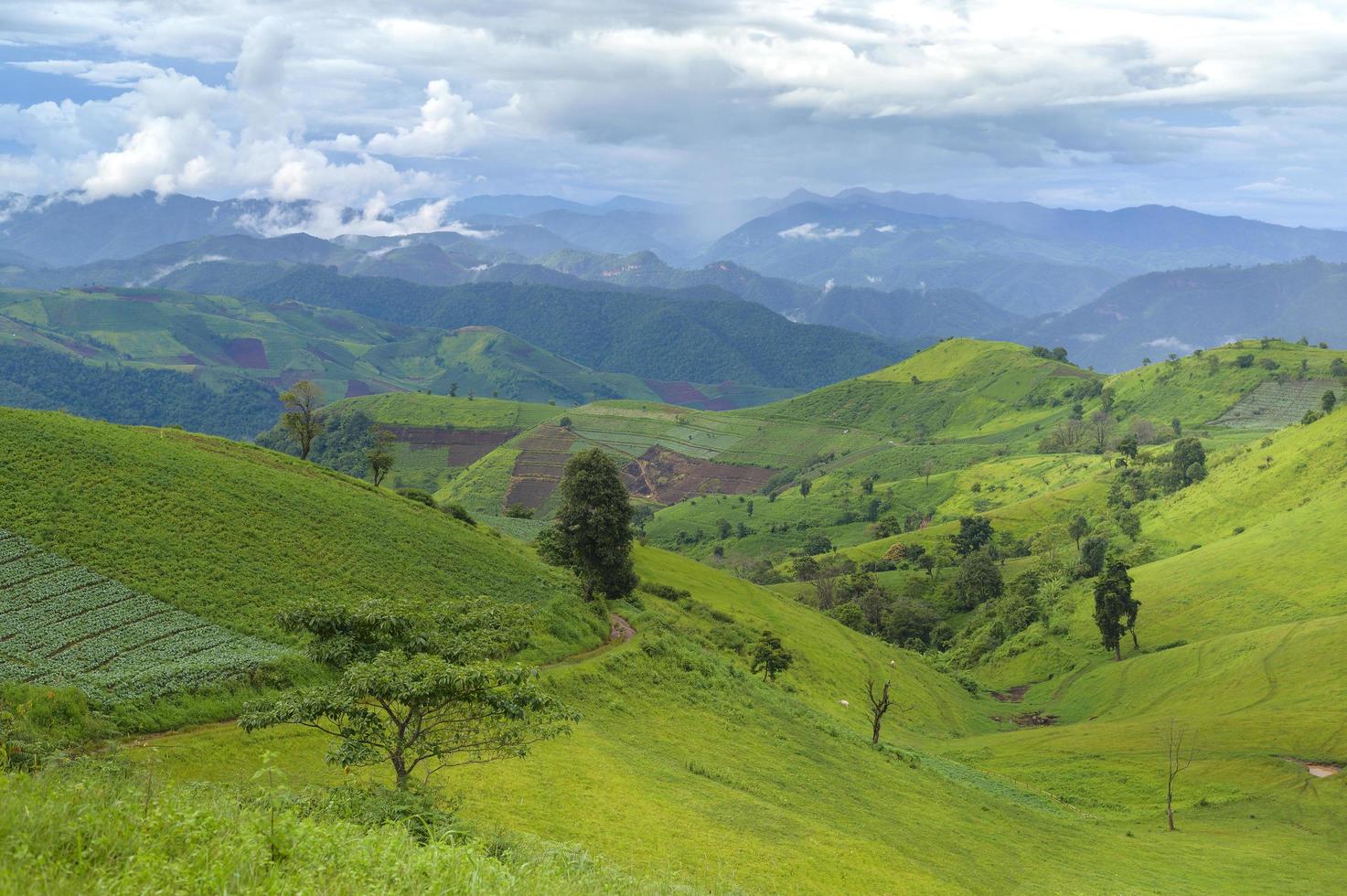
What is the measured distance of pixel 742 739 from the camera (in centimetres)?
5434

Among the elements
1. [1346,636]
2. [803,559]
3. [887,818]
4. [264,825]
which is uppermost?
[264,825]

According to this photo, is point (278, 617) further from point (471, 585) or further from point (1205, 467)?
point (1205, 467)

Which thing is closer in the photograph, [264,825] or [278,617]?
[264,825]

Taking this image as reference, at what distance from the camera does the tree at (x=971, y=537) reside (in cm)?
18638

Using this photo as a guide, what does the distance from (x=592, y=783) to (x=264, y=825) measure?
25208mm

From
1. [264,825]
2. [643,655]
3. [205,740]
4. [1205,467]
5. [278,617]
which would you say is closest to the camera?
[264,825]

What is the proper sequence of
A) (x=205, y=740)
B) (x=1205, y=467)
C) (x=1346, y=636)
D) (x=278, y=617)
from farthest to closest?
(x=1205, y=467), (x=1346, y=636), (x=205, y=740), (x=278, y=617)

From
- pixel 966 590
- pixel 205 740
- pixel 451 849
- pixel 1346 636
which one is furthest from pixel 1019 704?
pixel 451 849

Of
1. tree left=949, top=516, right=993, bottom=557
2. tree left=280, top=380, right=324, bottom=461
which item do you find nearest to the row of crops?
tree left=280, top=380, right=324, bottom=461

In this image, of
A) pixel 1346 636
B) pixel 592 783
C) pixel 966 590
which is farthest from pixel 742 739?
pixel 966 590

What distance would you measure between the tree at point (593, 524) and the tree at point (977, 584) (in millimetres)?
102841

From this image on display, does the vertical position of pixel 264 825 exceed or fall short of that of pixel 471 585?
it exceeds it

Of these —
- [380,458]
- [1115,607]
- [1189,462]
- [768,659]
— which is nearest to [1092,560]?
[1115,607]

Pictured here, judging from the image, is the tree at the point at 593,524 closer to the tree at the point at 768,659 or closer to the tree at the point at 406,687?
the tree at the point at 768,659
